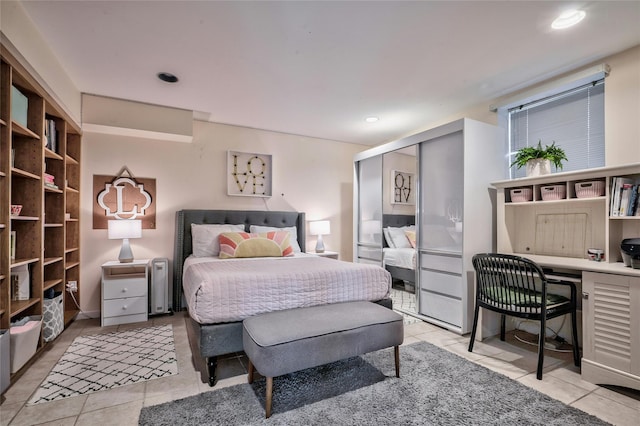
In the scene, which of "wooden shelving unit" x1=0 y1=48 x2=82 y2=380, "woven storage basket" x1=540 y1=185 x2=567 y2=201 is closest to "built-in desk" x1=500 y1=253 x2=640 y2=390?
"woven storage basket" x1=540 y1=185 x2=567 y2=201

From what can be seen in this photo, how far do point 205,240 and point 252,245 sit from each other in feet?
2.06

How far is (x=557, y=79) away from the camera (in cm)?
279

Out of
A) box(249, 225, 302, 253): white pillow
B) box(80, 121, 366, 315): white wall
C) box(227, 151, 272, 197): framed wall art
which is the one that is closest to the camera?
box(80, 121, 366, 315): white wall

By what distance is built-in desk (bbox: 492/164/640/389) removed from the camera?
78.7 inches

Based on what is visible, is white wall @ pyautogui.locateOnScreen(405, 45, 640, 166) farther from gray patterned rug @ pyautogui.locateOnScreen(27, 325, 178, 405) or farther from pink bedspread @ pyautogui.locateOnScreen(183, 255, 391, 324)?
gray patterned rug @ pyautogui.locateOnScreen(27, 325, 178, 405)

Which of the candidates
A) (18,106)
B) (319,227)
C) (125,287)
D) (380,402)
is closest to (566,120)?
(380,402)

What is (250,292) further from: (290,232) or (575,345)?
(575,345)

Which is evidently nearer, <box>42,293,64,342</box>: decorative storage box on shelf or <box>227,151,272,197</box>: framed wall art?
<box>42,293,64,342</box>: decorative storage box on shelf

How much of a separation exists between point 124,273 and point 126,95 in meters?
1.94

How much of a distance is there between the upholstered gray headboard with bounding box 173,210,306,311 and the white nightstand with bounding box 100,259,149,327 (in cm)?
38

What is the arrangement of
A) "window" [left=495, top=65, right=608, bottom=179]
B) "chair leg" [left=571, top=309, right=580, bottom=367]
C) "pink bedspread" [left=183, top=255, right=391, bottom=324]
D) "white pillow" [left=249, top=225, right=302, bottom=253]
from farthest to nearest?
1. "white pillow" [left=249, top=225, right=302, bottom=253]
2. "window" [left=495, top=65, right=608, bottom=179]
3. "chair leg" [left=571, top=309, right=580, bottom=367]
4. "pink bedspread" [left=183, top=255, right=391, bottom=324]

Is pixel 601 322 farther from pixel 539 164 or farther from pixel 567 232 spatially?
pixel 539 164

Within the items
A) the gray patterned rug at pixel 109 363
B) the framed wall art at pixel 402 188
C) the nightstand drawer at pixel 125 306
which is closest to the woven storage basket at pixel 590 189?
the framed wall art at pixel 402 188

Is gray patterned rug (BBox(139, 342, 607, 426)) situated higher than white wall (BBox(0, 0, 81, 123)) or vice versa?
white wall (BBox(0, 0, 81, 123))
